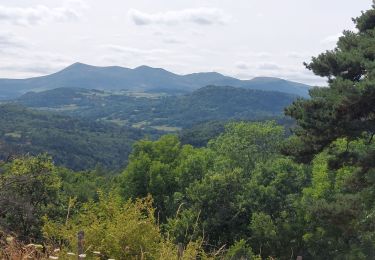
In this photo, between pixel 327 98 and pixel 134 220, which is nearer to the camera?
pixel 134 220

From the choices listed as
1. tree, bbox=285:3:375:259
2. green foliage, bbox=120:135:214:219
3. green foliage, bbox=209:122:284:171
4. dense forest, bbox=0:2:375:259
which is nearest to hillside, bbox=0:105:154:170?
dense forest, bbox=0:2:375:259

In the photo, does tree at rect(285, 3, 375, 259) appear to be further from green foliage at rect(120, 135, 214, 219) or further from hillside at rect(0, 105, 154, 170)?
hillside at rect(0, 105, 154, 170)

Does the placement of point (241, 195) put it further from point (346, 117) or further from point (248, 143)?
point (346, 117)

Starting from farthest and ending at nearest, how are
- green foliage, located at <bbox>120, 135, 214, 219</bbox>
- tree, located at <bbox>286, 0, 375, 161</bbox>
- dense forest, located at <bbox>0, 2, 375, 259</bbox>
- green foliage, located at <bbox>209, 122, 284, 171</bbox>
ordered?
green foliage, located at <bbox>209, 122, 284, 171</bbox> < green foliage, located at <bbox>120, 135, 214, 219</bbox> < tree, located at <bbox>286, 0, 375, 161</bbox> < dense forest, located at <bbox>0, 2, 375, 259</bbox>

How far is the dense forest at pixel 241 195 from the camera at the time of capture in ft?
20.8

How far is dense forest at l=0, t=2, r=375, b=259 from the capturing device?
6328mm

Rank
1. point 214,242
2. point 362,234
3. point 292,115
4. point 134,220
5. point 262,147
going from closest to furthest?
point 134,220 → point 292,115 → point 362,234 → point 214,242 → point 262,147

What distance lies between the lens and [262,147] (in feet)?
110

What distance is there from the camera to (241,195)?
74.3ft

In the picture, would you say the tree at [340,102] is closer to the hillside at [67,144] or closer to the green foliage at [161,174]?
the green foliage at [161,174]

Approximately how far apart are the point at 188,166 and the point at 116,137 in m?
165

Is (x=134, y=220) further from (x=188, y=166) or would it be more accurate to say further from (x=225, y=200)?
(x=188, y=166)

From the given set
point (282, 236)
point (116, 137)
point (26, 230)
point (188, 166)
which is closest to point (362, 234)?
point (282, 236)

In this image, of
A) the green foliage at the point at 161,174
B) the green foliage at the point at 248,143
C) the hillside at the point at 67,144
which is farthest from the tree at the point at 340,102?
the hillside at the point at 67,144
